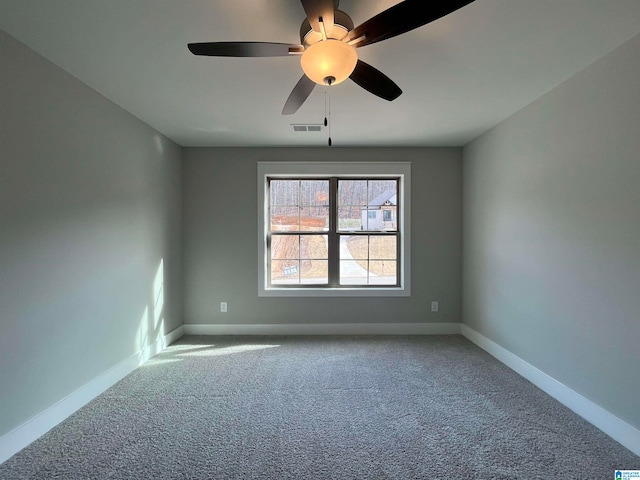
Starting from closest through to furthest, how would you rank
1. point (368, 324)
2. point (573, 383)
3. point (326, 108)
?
point (573, 383) < point (326, 108) < point (368, 324)

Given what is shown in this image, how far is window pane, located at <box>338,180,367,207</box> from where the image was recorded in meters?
4.09

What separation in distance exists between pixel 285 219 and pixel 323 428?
2.62 metres

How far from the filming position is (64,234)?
217 centimetres

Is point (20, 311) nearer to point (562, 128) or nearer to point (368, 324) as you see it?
point (368, 324)

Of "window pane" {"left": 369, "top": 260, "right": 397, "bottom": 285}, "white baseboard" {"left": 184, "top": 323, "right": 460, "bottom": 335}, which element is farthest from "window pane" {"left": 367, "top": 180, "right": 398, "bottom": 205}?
"white baseboard" {"left": 184, "top": 323, "right": 460, "bottom": 335}

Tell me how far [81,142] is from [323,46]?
6.72 ft

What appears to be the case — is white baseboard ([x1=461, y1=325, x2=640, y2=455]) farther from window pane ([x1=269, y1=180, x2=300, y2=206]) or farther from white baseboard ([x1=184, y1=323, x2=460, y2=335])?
window pane ([x1=269, y1=180, x2=300, y2=206])

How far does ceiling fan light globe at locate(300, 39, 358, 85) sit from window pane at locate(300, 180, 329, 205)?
101 inches

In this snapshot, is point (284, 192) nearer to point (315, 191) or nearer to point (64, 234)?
point (315, 191)

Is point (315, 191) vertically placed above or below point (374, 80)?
below

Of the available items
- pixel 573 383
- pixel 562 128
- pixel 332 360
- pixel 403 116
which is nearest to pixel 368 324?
pixel 332 360

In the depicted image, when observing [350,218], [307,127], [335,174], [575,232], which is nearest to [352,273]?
[350,218]

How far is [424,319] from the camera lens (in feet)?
13.0

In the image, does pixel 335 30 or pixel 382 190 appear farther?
pixel 382 190
